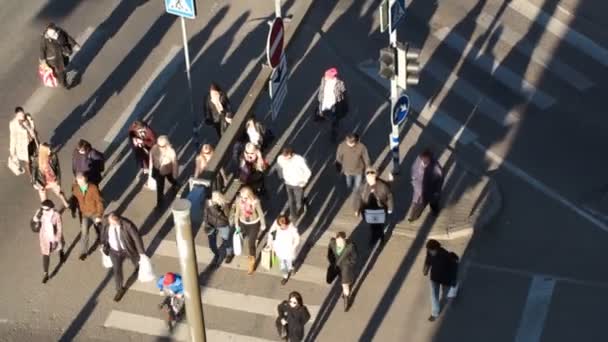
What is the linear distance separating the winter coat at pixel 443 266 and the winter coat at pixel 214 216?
298cm

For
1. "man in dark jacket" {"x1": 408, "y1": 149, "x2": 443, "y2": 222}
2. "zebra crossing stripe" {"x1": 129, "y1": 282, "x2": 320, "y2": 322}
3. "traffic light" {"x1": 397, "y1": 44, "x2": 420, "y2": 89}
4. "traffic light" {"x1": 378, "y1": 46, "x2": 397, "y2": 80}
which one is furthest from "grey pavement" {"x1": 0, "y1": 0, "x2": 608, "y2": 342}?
"traffic light" {"x1": 378, "y1": 46, "x2": 397, "y2": 80}

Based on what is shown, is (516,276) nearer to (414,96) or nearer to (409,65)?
(409,65)

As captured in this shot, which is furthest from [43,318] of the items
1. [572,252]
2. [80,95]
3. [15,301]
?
[572,252]

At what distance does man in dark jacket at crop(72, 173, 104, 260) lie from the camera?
61.8ft

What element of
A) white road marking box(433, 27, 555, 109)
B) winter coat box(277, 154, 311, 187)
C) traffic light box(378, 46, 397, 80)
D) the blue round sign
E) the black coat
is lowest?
the black coat

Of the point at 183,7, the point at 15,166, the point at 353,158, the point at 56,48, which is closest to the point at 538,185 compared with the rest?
the point at 353,158

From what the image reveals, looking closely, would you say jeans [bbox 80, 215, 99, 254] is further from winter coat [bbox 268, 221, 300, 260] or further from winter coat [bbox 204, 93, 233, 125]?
winter coat [bbox 268, 221, 300, 260]

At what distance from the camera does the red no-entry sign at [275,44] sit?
17.4 m

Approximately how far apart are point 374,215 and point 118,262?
148 inches

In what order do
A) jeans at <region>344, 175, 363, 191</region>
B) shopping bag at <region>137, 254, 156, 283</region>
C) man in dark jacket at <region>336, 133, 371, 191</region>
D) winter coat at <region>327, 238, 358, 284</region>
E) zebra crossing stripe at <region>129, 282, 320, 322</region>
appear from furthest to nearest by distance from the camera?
1. jeans at <region>344, 175, 363, 191</region>
2. man in dark jacket at <region>336, 133, 371, 191</region>
3. zebra crossing stripe at <region>129, 282, 320, 322</region>
4. shopping bag at <region>137, 254, 156, 283</region>
5. winter coat at <region>327, 238, 358, 284</region>

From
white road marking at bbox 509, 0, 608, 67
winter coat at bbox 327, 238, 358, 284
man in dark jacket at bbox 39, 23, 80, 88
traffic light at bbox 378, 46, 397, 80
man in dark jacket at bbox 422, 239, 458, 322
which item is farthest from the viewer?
white road marking at bbox 509, 0, 608, 67

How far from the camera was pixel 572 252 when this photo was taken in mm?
19578

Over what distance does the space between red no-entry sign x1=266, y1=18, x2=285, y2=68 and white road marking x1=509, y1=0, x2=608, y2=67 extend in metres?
8.76

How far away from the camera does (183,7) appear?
1934 centimetres
